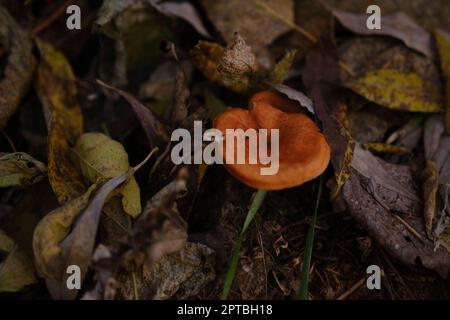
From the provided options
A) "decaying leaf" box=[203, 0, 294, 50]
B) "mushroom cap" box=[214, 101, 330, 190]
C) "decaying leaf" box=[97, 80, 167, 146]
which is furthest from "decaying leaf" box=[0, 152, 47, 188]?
"decaying leaf" box=[203, 0, 294, 50]

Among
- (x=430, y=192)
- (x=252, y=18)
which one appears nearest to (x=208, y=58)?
(x=252, y=18)

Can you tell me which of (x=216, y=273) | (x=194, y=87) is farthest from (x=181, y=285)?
(x=194, y=87)

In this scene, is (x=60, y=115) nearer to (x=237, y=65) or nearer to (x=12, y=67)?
(x=12, y=67)

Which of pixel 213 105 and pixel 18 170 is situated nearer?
pixel 18 170

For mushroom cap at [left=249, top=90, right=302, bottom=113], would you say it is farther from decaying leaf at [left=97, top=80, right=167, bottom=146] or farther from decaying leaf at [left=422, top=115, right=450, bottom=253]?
decaying leaf at [left=422, top=115, right=450, bottom=253]

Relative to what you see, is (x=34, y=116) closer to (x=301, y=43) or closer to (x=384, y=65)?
(x=301, y=43)

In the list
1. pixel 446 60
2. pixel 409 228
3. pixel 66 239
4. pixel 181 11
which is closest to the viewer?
pixel 66 239
